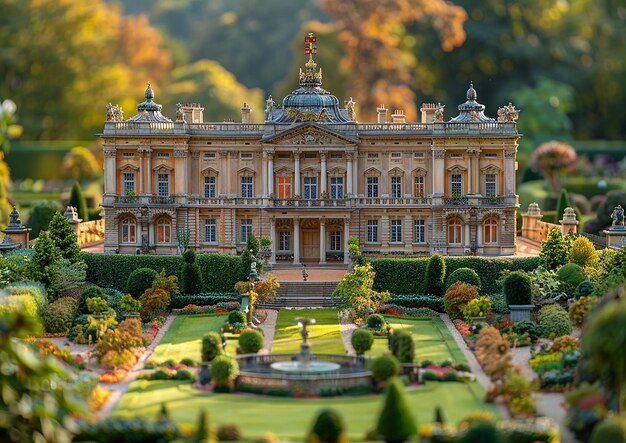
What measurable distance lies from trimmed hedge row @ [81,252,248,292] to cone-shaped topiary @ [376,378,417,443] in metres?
31.1

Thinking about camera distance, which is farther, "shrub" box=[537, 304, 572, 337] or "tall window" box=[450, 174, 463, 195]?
"tall window" box=[450, 174, 463, 195]

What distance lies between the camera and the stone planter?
83312 millimetres

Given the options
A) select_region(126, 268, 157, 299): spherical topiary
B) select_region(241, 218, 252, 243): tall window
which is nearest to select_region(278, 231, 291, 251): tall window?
select_region(241, 218, 252, 243): tall window

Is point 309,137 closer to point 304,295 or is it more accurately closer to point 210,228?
point 210,228

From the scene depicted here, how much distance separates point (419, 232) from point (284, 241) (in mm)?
7540

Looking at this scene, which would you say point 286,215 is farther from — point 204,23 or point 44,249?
point 204,23

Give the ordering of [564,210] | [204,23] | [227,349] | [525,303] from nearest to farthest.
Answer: [227,349] < [525,303] < [564,210] < [204,23]

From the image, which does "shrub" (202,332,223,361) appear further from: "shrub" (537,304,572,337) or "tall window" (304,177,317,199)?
"tall window" (304,177,317,199)

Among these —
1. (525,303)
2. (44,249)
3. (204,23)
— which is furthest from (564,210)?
(204,23)

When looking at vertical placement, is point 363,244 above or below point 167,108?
below

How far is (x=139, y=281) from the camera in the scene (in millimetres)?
87875

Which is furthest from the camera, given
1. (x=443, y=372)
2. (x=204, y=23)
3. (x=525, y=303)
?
(x=204, y=23)

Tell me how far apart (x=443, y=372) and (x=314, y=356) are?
5.38m

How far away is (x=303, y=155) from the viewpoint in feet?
324
